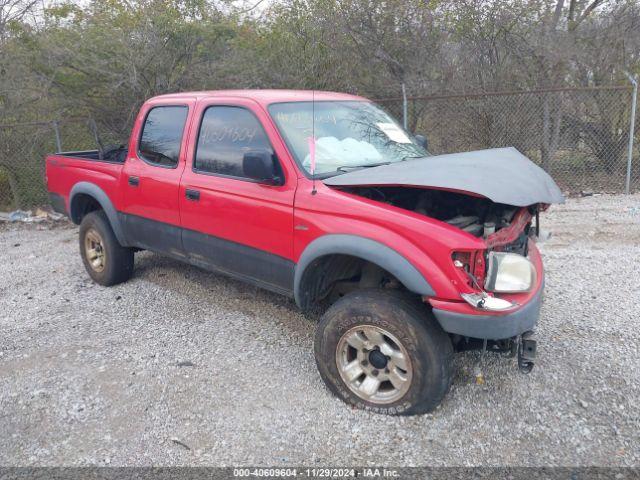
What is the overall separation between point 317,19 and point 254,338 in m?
7.37

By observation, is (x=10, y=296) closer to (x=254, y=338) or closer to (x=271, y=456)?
(x=254, y=338)

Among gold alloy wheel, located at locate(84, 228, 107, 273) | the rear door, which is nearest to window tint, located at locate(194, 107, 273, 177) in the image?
the rear door

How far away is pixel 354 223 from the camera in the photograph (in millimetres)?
3109

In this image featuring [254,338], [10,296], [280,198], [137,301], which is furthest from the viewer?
[10,296]

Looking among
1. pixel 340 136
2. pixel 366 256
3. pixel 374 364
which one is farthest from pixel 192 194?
pixel 374 364

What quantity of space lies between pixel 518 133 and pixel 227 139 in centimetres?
680

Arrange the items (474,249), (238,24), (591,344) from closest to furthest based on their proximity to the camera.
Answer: (474,249), (591,344), (238,24)

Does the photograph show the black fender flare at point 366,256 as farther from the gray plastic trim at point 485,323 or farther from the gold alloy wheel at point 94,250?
the gold alloy wheel at point 94,250

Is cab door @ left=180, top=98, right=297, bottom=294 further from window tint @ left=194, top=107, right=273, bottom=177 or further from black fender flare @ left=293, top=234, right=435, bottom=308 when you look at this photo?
black fender flare @ left=293, top=234, right=435, bottom=308

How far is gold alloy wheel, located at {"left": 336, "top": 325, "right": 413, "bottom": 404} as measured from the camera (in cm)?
304

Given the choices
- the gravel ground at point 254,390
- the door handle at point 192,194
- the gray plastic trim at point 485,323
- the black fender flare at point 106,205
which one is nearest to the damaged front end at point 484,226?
the gray plastic trim at point 485,323

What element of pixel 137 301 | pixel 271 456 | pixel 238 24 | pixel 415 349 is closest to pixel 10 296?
pixel 137 301

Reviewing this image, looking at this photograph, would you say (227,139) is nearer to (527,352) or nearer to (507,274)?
(507,274)

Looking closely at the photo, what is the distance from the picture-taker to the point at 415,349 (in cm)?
292
